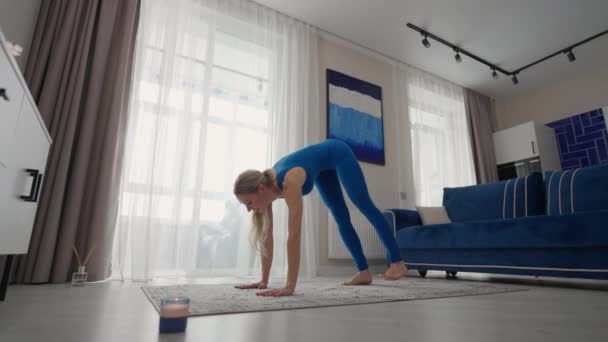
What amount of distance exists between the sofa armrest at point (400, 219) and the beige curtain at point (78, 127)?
7.10ft

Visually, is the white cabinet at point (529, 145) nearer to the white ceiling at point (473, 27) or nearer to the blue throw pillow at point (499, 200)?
the white ceiling at point (473, 27)

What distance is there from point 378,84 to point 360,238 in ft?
6.52

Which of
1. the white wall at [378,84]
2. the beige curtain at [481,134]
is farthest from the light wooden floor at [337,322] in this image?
the beige curtain at [481,134]

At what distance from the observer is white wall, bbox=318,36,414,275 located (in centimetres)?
383

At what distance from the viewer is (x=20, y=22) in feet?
7.36

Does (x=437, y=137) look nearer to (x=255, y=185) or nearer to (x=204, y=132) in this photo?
(x=204, y=132)

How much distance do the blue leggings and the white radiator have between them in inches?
51.6

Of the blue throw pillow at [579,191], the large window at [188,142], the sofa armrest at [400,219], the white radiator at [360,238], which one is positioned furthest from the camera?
the white radiator at [360,238]

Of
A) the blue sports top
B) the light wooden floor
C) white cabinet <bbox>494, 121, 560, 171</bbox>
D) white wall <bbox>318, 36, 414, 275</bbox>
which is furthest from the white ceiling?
the light wooden floor

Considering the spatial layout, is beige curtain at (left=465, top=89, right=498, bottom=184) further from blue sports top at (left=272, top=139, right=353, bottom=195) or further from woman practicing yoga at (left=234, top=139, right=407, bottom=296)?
blue sports top at (left=272, top=139, right=353, bottom=195)

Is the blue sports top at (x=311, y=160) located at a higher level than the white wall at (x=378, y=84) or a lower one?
lower

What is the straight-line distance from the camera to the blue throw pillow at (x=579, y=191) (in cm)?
214

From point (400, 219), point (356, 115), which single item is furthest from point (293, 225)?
point (356, 115)

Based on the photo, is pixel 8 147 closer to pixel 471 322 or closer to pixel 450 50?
pixel 471 322
